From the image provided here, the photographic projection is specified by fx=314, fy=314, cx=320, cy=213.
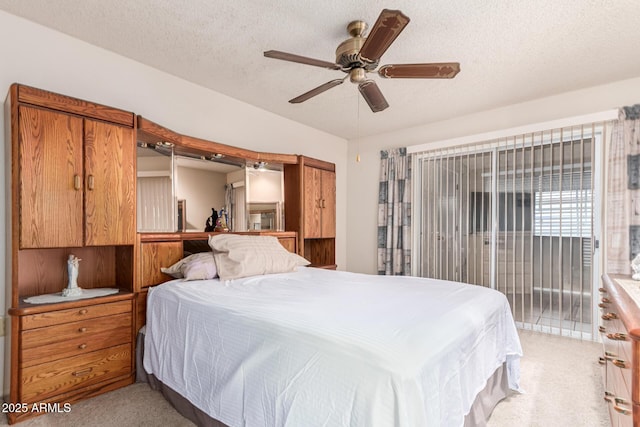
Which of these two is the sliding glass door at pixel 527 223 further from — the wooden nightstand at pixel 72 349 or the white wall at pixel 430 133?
the wooden nightstand at pixel 72 349

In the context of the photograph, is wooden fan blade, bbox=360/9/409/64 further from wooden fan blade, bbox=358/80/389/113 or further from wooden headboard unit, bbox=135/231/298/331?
wooden headboard unit, bbox=135/231/298/331

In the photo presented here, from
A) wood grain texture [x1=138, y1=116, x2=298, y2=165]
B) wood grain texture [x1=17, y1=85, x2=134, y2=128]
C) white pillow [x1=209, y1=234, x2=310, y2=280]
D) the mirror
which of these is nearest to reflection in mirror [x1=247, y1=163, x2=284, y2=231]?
the mirror

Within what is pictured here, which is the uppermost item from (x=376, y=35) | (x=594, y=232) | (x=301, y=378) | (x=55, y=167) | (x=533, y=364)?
(x=376, y=35)

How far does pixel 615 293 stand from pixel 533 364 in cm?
136

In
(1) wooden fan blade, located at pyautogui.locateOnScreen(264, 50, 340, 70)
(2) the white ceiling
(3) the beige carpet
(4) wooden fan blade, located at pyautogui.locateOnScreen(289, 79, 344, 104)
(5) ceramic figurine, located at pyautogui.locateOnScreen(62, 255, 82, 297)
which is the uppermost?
(2) the white ceiling

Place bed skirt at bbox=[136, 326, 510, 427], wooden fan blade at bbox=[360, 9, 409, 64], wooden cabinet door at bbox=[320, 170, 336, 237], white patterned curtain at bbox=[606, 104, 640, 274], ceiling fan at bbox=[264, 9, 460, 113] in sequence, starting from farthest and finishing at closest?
wooden cabinet door at bbox=[320, 170, 336, 237], white patterned curtain at bbox=[606, 104, 640, 274], ceiling fan at bbox=[264, 9, 460, 113], bed skirt at bbox=[136, 326, 510, 427], wooden fan blade at bbox=[360, 9, 409, 64]

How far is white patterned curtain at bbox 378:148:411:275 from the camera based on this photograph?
14.1ft

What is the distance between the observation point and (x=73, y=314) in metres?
1.98

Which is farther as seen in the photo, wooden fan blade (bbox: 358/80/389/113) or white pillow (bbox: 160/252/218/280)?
white pillow (bbox: 160/252/218/280)

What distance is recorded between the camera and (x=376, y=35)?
1612 millimetres

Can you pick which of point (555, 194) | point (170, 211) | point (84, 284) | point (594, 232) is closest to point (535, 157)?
point (555, 194)

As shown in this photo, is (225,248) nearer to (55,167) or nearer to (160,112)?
(55,167)

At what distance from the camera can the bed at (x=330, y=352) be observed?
102cm

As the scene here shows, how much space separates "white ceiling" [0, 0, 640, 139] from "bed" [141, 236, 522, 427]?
5.84 feet
